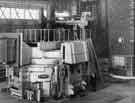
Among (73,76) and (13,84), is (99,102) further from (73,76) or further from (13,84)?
(13,84)

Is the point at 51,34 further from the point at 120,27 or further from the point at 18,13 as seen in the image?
the point at 120,27

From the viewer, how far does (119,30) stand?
5.63 meters

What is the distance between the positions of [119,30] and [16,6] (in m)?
2.97

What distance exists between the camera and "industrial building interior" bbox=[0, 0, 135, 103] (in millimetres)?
4027

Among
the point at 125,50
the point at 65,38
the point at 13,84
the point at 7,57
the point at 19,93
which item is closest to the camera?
the point at 7,57

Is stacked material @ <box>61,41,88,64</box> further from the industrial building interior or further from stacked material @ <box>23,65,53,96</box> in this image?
stacked material @ <box>23,65,53,96</box>

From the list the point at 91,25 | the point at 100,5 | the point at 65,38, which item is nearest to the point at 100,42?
the point at 91,25

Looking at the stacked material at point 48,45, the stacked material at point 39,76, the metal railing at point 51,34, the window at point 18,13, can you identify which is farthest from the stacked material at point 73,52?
the window at point 18,13

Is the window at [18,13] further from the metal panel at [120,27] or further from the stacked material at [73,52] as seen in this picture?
the metal panel at [120,27]

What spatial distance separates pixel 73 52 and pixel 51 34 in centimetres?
104

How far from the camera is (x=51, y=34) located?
16.0 ft

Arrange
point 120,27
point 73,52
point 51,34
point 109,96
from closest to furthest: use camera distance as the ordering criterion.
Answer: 1. point 73,52
2. point 109,96
3. point 51,34
4. point 120,27

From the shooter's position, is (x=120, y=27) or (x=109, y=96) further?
(x=120, y=27)

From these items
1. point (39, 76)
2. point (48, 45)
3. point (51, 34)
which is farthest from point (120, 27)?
point (39, 76)
